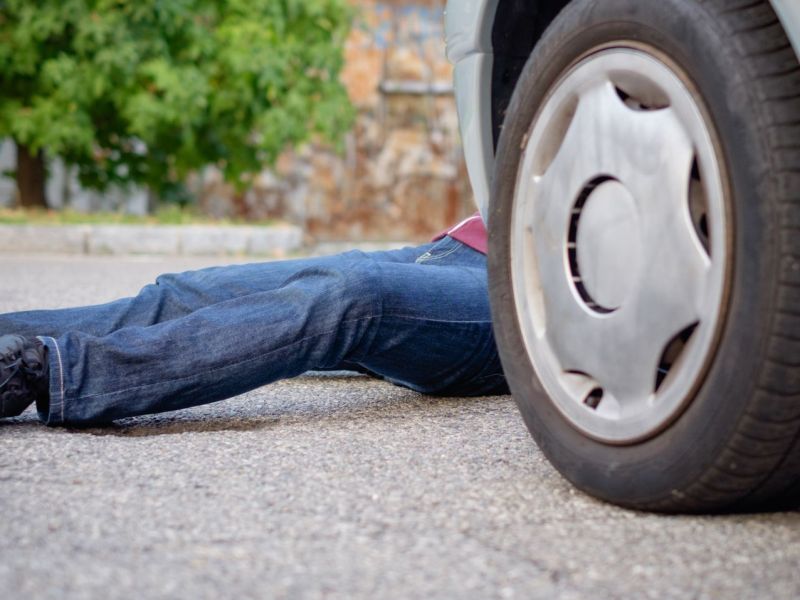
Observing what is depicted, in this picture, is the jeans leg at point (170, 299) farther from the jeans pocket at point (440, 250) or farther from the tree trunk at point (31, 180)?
the tree trunk at point (31, 180)

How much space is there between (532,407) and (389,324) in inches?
19.9

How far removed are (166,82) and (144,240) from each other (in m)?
1.25

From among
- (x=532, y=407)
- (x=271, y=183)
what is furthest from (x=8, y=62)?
(x=532, y=407)

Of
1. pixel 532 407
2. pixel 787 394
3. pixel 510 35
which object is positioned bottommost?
pixel 532 407

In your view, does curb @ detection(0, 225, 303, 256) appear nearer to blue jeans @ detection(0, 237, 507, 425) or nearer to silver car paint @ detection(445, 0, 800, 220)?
blue jeans @ detection(0, 237, 507, 425)

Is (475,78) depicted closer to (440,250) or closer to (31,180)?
(440,250)

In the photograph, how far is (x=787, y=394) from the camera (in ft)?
4.55

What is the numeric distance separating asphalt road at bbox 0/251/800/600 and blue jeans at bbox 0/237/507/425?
9 centimetres

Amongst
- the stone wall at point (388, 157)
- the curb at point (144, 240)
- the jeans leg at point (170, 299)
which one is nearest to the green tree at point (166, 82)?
the curb at point (144, 240)

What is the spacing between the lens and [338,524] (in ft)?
5.07

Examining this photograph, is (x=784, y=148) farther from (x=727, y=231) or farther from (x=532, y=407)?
(x=532, y=407)

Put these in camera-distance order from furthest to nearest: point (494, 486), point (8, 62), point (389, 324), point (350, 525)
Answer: point (8, 62) < point (389, 324) < point (494, 486) < point (350, 525)

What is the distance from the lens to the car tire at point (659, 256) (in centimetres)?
139

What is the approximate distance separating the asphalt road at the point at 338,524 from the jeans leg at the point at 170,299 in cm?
22
